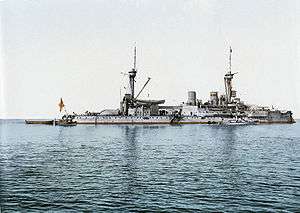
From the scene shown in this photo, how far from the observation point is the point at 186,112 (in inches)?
7411

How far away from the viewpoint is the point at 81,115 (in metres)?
179

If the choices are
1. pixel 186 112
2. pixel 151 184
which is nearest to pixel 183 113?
pixel 186 112

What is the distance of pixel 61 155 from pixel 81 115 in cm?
12730

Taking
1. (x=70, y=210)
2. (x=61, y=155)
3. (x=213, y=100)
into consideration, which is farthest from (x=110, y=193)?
(x=213, y=100)

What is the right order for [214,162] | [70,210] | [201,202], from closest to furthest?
[70,210]
[201,202]
[214,162]

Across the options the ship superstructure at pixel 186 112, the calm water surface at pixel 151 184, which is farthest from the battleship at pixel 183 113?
the calm water surface at pixel 151 184

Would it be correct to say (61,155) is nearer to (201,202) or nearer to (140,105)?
(201,202)

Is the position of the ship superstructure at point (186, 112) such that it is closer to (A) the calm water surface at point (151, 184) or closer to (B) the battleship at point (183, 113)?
(B) the battleship at point (183, 113)

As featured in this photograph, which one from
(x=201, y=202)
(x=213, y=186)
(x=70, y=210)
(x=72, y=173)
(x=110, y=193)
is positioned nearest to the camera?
(x=70, y=210)

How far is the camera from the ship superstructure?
179m

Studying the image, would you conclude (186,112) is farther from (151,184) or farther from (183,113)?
(151,184)

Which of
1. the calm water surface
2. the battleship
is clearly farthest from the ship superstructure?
the calm water surface

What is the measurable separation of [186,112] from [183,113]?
167cm

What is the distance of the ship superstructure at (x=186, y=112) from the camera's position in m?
179
